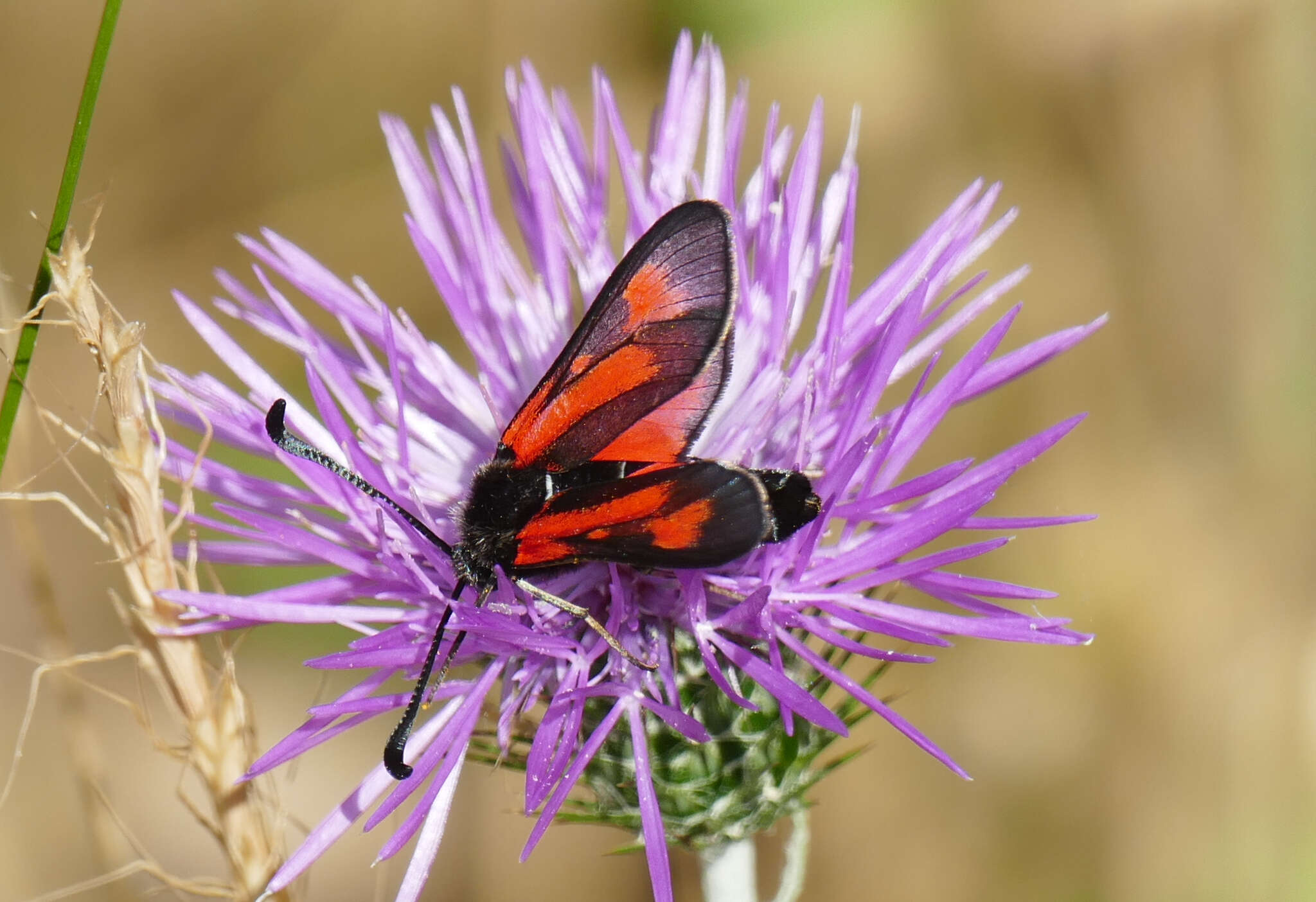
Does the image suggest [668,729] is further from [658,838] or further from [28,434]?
[28,434]

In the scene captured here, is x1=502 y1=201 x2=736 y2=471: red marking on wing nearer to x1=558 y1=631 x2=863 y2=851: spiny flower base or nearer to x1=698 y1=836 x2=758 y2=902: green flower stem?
x1=558 y1=631 x2=863 y2=851: spiny flower base

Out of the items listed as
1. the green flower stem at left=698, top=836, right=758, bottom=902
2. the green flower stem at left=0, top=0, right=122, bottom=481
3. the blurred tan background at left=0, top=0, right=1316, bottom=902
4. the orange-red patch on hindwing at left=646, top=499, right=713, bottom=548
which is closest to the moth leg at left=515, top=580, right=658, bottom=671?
the orange-red patch on hindwing at left=646, top=499, right=713, bottom=548

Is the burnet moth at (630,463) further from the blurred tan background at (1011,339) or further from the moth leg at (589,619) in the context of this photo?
the blurred tan background at (1011,339)

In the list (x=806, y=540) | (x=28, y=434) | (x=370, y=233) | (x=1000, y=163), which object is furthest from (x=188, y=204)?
(x=806, y=540)

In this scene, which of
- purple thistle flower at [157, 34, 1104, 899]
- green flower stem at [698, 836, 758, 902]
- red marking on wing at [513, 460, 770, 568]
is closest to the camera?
red marking on wing at [513, 460, 770, 568]

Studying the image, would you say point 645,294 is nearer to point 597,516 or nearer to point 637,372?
point 637,372

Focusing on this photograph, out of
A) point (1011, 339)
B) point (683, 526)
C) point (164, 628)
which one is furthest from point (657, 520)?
point (1011, 339)
